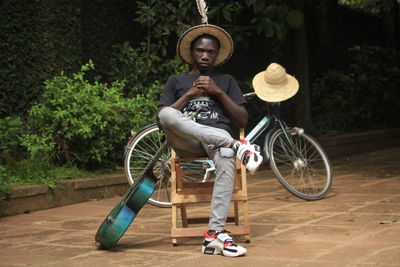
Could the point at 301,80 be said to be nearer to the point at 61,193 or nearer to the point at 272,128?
the point at 272,128

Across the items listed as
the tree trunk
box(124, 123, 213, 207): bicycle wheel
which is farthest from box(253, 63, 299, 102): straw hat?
the tree trunk

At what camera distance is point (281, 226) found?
18.7 ft

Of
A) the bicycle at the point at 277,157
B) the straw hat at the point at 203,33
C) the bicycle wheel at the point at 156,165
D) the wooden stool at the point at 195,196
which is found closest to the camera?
the wooden stool at the point at 195,196

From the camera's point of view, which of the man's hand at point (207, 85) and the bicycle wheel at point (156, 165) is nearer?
the man's hand at point (207, 85)

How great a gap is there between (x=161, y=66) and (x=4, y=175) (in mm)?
3049

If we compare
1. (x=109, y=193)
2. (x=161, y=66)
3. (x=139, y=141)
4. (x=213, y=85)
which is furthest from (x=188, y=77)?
(x=161, y=66)

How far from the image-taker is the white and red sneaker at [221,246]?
4.62 meters

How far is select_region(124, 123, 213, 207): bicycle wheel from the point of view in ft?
22.6

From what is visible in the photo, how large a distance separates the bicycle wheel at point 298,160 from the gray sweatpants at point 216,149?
220cm

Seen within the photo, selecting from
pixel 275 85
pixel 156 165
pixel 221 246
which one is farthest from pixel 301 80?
pixel 221 246

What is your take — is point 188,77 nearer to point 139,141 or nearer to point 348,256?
point 348,256

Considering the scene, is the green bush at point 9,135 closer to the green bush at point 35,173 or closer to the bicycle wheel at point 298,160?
the green bush at point 35,173

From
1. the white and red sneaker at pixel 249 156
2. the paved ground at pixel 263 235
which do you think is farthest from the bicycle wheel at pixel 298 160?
the white and red sneaker at pixel 249 156

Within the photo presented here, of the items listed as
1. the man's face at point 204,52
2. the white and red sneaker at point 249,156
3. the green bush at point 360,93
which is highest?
the man's face at point 204,52
